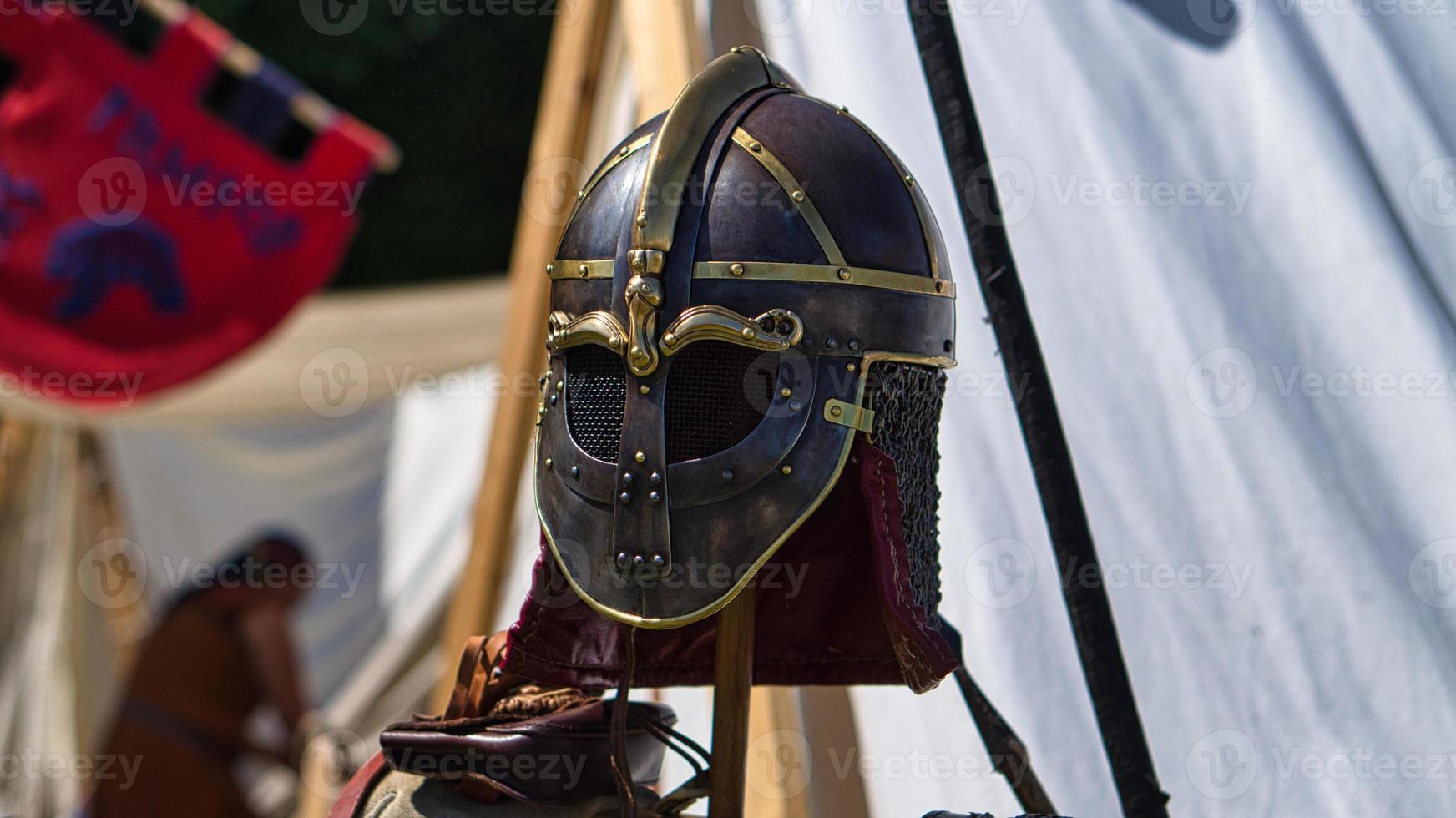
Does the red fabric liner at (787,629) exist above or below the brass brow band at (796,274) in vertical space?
below

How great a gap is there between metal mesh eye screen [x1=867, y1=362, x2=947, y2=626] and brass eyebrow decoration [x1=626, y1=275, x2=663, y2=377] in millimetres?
237

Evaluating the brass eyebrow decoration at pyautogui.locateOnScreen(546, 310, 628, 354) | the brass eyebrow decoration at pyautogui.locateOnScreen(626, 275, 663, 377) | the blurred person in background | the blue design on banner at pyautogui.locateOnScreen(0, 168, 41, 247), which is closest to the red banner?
the blue design on banner at pyautogui.locateOnScreen(0, 168, 41, 247)

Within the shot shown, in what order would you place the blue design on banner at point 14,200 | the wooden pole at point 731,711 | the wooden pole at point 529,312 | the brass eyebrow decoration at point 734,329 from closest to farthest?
the brass eyebrow decoration at point 734,329 < the wooden pole at point 731,711 < the wooden pole at point 529,312 < the blue design on banner at point 14,200

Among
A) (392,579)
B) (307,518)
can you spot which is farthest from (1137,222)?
(307,518)

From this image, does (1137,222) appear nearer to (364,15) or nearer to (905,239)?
(905,239)

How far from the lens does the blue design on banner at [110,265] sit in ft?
13.1

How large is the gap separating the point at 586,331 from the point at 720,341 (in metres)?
0.14

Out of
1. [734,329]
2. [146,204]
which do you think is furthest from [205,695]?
[734,329]

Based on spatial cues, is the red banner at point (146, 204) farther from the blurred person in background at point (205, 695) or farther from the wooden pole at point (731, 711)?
the wooden pole at point (731, 711)

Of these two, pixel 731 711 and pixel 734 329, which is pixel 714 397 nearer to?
pixel 734 329

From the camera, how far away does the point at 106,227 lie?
407cm

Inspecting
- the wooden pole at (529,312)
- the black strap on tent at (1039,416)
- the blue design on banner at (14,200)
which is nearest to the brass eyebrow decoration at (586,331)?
the black strap on tent at (1039,416)

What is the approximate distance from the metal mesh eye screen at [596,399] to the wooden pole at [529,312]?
1.38 metres

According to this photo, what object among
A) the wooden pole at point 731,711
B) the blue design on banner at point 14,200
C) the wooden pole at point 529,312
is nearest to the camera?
the wooden pole at point 731,711
